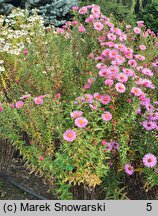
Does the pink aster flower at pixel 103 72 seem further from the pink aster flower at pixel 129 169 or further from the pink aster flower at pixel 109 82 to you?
the pink aster flower at pixel 129 169

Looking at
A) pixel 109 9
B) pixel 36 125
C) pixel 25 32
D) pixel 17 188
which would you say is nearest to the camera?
pixel 36 125

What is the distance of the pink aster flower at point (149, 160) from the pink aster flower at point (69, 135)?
1.96 feet

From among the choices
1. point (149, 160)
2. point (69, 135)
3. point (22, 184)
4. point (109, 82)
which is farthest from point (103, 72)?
point (22, 184)

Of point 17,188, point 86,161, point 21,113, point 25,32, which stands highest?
point 25,32

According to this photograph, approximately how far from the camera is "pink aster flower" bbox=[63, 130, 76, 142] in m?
3.09

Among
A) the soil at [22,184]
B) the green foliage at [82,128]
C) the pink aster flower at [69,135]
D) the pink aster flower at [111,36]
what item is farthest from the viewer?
the pink aster flower at [111,36]

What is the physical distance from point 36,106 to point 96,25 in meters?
1.08

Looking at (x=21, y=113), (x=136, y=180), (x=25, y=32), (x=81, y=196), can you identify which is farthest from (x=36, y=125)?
(x=25, y=32)

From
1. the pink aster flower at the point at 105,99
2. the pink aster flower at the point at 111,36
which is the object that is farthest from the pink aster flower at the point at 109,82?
the pink aster flower at the point at 111,36

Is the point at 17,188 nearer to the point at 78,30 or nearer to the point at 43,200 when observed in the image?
the point at 43,200

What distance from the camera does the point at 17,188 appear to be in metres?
4.02

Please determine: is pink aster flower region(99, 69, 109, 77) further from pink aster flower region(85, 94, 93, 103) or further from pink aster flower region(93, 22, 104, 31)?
pink aster flower region(93, 22, 104, 31)

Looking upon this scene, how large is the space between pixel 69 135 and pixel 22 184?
3.62 ft

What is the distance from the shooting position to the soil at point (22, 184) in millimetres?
3912
